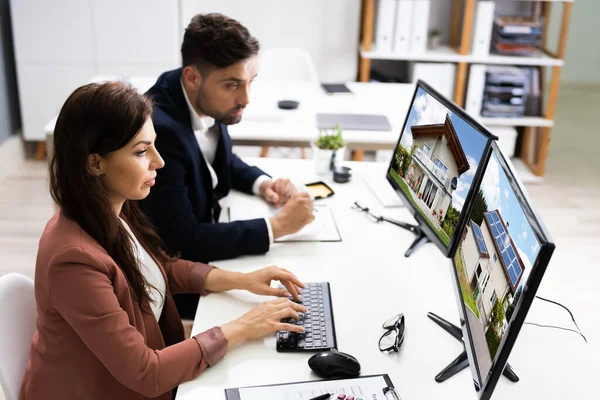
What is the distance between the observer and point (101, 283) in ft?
3.97

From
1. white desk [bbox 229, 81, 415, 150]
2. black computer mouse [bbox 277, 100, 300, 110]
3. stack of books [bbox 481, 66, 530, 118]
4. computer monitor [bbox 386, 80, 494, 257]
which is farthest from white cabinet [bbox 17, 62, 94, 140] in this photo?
computer monitor [bbox 386, 80, 494, 257]

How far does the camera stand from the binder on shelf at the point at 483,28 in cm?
393

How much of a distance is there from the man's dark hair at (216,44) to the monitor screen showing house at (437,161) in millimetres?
524

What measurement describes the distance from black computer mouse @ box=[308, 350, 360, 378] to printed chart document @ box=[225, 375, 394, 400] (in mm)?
15

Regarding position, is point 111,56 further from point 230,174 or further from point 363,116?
point 230,174

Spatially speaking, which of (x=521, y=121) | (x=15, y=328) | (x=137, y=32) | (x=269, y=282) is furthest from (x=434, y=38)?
(x=15, y=328)

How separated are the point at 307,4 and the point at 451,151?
281 centimetres

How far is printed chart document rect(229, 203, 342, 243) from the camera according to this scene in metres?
1.89

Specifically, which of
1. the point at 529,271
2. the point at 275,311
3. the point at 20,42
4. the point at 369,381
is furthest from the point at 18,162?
the point at 529,271

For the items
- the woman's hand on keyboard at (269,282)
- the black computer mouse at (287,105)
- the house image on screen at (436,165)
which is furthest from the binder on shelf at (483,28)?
the woman's hand on keyboard at (269,282)

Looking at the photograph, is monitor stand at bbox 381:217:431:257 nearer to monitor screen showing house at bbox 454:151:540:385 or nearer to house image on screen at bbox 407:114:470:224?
house image on screen at bbox 407:114:470:224

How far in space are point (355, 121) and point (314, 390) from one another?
1832 mm

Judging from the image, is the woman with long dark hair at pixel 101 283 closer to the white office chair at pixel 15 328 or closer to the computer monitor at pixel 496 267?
the white office chair at pixel 15 328

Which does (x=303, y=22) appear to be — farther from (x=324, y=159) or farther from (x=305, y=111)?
(x=324, y=159)
